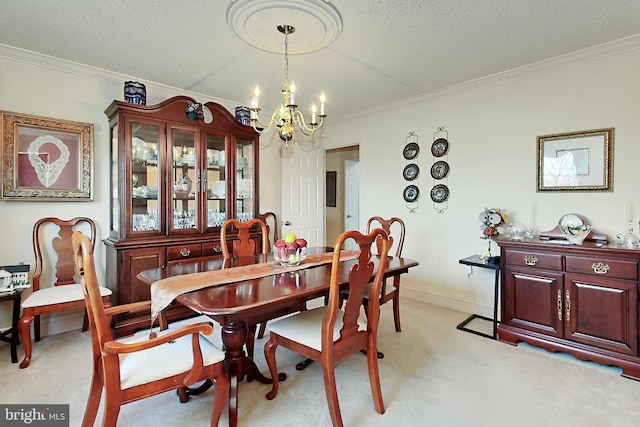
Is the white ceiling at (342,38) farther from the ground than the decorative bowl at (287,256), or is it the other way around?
the white ceiling at (342,38)

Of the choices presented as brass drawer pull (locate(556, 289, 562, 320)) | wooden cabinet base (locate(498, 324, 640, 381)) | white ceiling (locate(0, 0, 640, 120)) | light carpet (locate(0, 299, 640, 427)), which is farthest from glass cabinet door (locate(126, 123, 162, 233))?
brass drawer pull (locate(556, 289, 562, 320))

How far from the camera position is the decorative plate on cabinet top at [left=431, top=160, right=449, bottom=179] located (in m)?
3.68

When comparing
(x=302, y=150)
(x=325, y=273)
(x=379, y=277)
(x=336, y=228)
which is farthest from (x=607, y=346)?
(x=336, y=228)

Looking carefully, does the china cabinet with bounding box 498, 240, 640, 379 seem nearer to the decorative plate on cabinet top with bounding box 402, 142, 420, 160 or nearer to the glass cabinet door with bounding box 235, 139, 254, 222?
the decorative plate on cabinet top with bounding box 402, 142, 420, 160

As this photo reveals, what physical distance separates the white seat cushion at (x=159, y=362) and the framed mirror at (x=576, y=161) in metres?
3.07

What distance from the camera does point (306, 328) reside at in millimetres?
1921

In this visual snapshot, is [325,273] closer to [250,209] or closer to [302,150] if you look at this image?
[250,209]

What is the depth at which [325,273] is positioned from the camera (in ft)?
6.88

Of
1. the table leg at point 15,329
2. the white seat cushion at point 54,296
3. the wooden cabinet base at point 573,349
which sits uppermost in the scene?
the white seat cushion at point 54,296

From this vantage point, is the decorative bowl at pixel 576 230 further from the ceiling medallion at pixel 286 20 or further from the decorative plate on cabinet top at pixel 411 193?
the ceiling medallion at pixel 286 20

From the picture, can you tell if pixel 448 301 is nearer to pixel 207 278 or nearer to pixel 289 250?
pixel 289 250

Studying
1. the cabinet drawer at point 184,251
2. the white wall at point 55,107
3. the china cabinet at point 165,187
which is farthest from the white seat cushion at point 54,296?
the cabinet drawer at point 184,251

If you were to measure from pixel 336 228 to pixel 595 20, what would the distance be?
4.78 metres

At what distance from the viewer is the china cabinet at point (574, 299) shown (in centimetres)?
227
